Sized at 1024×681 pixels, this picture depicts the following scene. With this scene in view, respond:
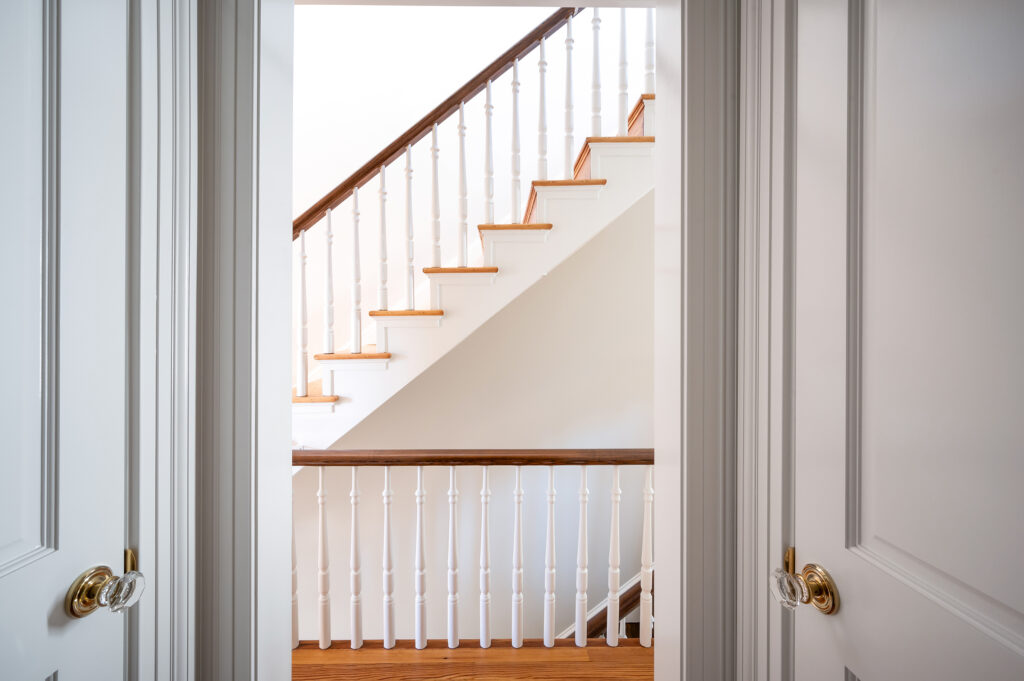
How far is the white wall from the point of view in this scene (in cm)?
310

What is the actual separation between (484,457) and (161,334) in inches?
39.0

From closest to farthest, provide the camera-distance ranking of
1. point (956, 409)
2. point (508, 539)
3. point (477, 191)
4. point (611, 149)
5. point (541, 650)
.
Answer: point (956, 409) → point (541, 650) → point (611, 149) → point (508, 539) → point (477, 191)

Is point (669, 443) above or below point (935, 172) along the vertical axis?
below

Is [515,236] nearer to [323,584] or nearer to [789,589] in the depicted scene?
[323,584]

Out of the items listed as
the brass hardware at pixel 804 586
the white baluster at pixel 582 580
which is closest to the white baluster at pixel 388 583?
the white baluster at pixel 582 580

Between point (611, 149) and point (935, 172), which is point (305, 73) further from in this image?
point (935, 172)

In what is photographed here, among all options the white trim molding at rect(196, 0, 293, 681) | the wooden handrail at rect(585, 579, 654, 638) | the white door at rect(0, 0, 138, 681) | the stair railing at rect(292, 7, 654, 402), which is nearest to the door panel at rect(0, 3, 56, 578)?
the white door at rect(0, 0, 138, 681)

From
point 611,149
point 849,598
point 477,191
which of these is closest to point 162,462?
point 849,598

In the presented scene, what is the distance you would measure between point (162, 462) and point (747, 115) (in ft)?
3.60

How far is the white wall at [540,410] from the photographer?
3.10 m

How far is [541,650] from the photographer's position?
167cm

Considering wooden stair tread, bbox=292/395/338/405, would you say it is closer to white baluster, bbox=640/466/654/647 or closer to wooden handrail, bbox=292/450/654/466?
wooden handrail, bbox=292/450/654/466

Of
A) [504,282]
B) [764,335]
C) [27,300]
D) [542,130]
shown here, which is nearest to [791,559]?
[764,335]

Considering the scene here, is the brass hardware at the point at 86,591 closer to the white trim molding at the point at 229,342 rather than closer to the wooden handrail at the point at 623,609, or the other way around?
the white trim molding at the point at 229,342
